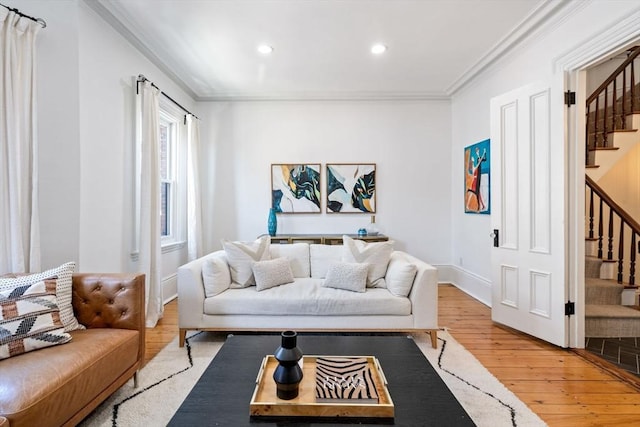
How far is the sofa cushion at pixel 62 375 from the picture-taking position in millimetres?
1308

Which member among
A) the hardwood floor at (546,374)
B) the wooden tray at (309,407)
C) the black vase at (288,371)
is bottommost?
the hardwood floor at (546,374)

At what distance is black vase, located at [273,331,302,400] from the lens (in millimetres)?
1325

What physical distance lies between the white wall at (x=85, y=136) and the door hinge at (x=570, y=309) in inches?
156

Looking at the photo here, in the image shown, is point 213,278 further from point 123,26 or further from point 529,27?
point 529,27

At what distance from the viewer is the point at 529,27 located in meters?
3.10

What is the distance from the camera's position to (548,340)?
287cm

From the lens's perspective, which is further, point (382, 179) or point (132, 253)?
point (382, 179)

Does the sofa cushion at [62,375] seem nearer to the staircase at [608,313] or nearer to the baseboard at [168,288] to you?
the baseboard at [168,288]

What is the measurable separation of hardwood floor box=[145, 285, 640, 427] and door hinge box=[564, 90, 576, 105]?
208 cm

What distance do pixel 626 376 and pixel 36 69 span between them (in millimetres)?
4680

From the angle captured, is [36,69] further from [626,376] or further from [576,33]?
[626,376]

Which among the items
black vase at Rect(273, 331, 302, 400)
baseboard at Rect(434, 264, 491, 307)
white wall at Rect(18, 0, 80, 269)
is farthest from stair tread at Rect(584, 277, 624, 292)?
white wall at Rect(18, 0, 80, 269)

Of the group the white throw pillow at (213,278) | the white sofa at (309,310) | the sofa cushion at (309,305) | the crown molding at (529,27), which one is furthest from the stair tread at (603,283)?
the white throw pillow at (213,278)

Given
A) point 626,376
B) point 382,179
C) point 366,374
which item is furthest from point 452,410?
point 382,179
